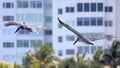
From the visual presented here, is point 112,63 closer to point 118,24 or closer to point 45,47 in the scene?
→ point 45,47

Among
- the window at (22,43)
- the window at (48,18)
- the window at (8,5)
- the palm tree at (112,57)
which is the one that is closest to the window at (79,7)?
the window at (48,18)

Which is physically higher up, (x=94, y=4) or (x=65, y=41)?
(x=94, y=4)

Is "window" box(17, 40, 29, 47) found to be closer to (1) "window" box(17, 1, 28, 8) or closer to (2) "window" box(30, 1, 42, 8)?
(1) "window" box(17, 1, 28, 8)

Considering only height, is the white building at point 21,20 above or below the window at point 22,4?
below

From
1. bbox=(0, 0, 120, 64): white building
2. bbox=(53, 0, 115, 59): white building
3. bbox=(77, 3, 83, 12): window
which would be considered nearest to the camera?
bbox=(53, 0, 115, 59): white building

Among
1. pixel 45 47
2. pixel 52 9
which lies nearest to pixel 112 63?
pixel 45 47

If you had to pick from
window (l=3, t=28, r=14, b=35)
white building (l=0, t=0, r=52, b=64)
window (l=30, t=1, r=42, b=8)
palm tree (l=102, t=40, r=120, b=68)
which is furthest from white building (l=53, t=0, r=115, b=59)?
palm tree (l=102, t=40, r=120, b=68)

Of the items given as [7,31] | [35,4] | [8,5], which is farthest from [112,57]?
[7,31]

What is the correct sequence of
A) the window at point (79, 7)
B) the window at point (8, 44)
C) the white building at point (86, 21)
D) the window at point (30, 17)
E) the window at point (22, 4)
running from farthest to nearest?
the window at point (22, 4)
the window at point (30, 17)
the window at point (8, 44)
the window at point (79, 7)
the white building at point (86, 21)

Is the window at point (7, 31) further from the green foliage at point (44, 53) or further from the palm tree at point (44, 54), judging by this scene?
the green foliage at point (44, 53)

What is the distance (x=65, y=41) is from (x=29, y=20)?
13.3 meters

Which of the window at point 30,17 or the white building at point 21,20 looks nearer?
the white building at point 21,20

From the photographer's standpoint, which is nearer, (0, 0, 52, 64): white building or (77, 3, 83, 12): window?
(77, 3, 83, 12): window

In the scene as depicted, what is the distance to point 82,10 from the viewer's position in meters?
109
